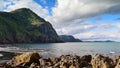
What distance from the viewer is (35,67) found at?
33.0 meters

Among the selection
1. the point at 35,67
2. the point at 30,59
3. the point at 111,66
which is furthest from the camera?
the point at 30,59

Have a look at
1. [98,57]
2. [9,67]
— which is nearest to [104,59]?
[98,57]

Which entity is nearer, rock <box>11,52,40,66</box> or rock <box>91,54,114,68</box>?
rock <box>91,54,114,68</box>

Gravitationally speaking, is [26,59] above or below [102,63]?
above

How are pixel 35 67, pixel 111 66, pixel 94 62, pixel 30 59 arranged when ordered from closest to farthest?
pixel 111 66 → pixel 94 62 → pixel 35 67 → pixel 30 59

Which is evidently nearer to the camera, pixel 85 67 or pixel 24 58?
pixel 85 67

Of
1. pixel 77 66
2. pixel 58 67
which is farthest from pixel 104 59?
pixel 58 67

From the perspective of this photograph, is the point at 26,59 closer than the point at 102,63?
No

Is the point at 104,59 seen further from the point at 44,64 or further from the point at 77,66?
the point at 44,64

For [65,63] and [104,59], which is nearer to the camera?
[104,59]

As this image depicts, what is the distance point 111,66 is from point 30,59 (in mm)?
16559

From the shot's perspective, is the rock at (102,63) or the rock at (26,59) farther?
the rock at (26,59)

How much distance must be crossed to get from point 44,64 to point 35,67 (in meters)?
2.24

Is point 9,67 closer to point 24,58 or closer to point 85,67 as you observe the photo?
point 24,58
